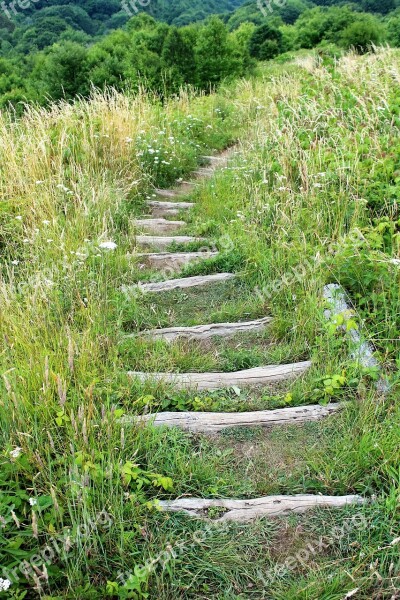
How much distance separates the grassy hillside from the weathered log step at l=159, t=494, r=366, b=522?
0.14ft

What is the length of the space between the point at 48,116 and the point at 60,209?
2.32m

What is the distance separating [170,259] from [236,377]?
6.37 feet

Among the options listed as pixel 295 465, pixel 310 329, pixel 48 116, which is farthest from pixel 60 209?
pixel 295 465

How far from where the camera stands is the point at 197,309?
13.0 feet

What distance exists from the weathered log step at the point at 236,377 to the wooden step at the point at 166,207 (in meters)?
3.17

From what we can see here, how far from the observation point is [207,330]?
356cm

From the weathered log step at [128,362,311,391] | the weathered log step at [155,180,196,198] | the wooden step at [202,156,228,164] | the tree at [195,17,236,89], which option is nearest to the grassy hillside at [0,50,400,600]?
the weathered log step at [128,362,311,391]

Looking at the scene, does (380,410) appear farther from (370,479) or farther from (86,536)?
(86,536)

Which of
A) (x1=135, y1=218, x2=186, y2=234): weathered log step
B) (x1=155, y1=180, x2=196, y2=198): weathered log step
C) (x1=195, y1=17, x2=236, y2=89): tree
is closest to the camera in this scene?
(x1=135, y1=218, x2=186, y2=234): weathered log step

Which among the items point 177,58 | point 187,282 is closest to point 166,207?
point 187,282

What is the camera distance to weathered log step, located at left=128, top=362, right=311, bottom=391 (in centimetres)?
298

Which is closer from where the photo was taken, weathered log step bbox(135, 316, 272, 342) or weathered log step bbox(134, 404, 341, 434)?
weathered log step bbox(134, 404, 341, 434)

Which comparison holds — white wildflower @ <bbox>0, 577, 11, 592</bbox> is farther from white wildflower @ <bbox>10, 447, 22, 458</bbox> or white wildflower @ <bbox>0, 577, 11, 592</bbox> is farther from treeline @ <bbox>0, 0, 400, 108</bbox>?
treeline @ <bbox>0, 0, 400, 108</bbox>

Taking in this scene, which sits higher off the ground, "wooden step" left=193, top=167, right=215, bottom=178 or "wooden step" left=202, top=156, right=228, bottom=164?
"wooden step" left=202, top=156, right=228, bottom=164
